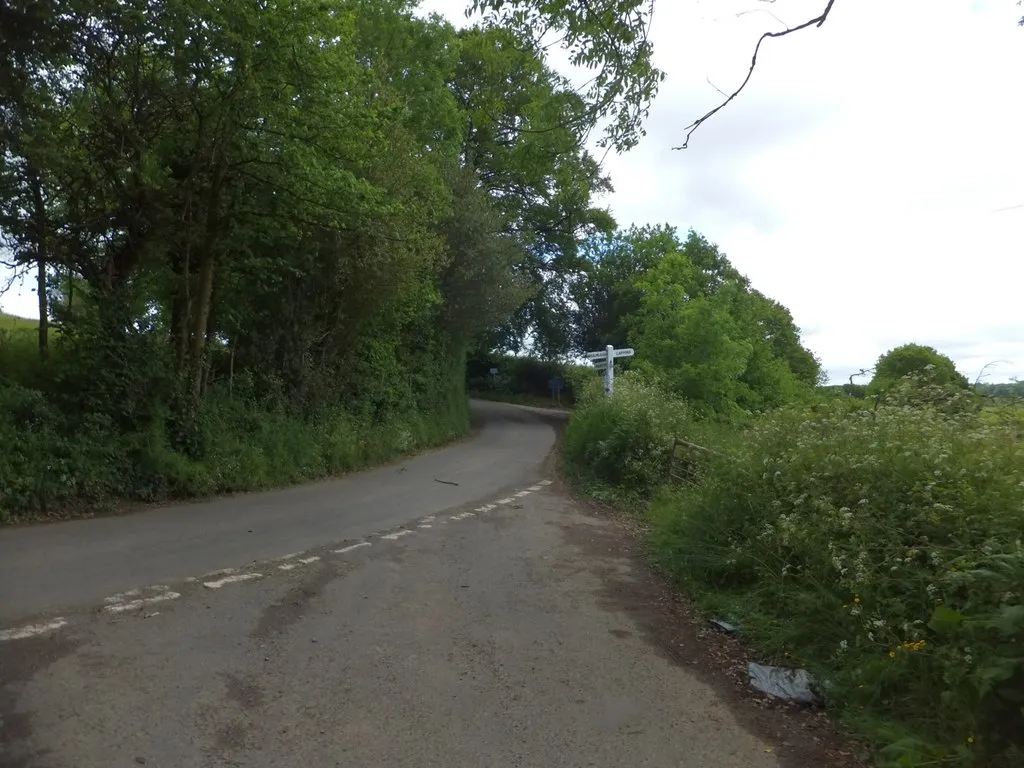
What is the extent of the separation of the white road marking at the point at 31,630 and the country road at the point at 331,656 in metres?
0.02

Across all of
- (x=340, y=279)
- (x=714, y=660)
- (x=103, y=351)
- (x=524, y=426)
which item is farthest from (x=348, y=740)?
(x=524, y=426)

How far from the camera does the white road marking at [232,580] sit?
7.70 metres

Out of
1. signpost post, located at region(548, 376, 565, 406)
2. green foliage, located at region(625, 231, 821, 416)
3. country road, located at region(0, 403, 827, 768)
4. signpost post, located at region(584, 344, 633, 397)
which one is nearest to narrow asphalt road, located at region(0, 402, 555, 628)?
country road, located at region(0, 403, 827, 768)

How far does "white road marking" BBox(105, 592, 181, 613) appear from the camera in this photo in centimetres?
675

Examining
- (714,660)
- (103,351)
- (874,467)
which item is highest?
(103,351)

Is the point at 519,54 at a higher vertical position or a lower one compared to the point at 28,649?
higher

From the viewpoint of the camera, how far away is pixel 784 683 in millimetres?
6008

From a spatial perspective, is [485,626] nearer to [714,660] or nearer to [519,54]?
[714,660]

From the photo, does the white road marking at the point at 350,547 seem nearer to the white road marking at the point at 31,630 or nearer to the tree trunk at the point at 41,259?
the white road marking at the point at 31,630

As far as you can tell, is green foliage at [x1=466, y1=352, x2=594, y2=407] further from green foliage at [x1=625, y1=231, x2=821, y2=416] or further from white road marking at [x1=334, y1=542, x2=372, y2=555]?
white road marking at [x1=334, y1=542, x2=372, y2=555]

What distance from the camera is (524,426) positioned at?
115ft

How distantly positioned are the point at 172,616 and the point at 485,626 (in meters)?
2.44

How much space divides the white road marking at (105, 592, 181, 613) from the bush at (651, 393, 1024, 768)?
189 inches

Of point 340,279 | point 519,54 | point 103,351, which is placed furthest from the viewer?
point 340,279
